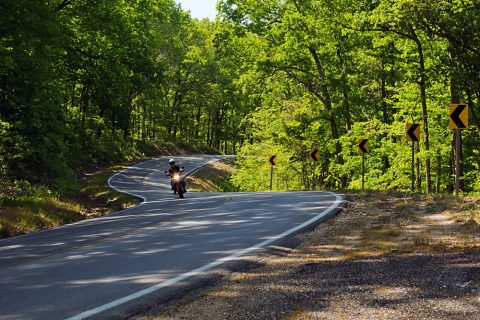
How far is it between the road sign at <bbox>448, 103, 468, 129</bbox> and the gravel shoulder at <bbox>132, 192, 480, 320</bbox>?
477 centimetres

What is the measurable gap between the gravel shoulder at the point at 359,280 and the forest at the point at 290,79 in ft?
31.4

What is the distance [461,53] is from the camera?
15109 millimetres

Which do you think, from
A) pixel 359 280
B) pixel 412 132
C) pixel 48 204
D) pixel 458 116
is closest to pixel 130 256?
pixel 359 280

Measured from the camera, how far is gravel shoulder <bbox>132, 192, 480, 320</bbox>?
431 cm

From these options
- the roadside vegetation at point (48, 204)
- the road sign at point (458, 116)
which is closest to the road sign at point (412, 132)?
the road sign at point (458, 116)

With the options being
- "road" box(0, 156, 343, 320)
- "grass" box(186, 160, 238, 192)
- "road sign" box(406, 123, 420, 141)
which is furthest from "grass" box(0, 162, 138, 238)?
"grass" box(186, 160, 238, 192)

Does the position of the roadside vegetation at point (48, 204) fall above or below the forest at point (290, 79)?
below

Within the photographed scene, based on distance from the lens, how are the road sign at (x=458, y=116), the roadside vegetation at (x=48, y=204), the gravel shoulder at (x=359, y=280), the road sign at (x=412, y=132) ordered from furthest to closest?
1. the road sign at (x=412, y=132)
2. the roadside vegetation at (x=48, y=204)
3. the road sign at (x=458, y=116)
4. the gravel shoulder at (x=359, y=280)

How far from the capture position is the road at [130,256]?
5055mm

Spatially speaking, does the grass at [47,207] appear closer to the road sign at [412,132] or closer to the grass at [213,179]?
the road sign at [412,132]

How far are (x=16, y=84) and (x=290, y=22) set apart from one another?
57.3ft

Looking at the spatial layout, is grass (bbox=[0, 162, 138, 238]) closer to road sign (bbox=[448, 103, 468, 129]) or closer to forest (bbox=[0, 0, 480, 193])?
forest (bbox=[0, 0, 480, 193])

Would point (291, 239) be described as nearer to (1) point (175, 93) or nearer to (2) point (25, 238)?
(2) point (25, 238)

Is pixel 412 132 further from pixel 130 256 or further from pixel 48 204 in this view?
pixel 48 204
